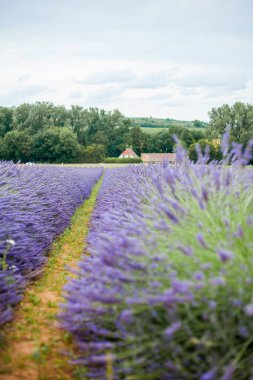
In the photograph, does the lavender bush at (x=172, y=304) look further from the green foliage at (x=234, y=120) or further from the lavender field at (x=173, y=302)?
the green foliage at (x=234, y=120)

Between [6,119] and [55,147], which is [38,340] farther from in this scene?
[6,119]

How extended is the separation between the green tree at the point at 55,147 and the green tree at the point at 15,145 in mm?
1652

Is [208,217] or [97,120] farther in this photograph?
[97,120]

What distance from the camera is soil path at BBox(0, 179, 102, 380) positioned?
237 centimetres

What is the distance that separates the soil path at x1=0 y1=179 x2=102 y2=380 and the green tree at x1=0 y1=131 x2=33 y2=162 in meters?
52.1

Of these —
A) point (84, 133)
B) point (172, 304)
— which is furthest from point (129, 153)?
point (172, 304)

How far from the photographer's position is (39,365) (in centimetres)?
244

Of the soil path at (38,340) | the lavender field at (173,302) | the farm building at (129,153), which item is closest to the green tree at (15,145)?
the farm building at (129,153)

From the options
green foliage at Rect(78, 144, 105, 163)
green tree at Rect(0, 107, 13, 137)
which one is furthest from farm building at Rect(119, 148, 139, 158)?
green tree at Rect(0, 107, 13, 137)

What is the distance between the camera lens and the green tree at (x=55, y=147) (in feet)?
183

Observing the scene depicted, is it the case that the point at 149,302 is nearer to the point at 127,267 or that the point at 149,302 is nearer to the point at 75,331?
the point at 127,267

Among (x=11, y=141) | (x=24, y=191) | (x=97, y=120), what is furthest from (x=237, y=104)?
(x=24, y=191)

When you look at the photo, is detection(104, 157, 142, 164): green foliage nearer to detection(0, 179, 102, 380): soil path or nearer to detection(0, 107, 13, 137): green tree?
detection(0, 107, 13, 137): green tree

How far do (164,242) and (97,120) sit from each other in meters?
72.0
